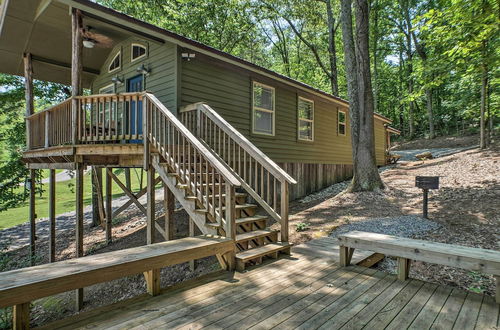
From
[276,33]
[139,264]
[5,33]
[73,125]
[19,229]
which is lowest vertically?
[19,229]

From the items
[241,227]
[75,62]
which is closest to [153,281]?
[241,227]

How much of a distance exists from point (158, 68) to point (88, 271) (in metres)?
5.93

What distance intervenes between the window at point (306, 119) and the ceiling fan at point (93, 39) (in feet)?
21.8

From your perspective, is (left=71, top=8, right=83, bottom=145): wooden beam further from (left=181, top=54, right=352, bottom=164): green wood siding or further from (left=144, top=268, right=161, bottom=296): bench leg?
(left=144, top=268, right=161, bottom=296): bench leg

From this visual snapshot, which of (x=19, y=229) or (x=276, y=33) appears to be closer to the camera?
(x=19, y=229)

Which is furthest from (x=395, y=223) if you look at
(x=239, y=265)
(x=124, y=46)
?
(x=124, y=46)

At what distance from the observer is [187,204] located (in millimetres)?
4477

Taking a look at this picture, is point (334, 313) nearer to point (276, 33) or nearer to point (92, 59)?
point (92, 59)

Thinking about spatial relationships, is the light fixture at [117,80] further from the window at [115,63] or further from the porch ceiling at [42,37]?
the porch ceiling at [42,37]

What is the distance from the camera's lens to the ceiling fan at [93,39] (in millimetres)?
6574

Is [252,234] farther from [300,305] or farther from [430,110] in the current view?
[430,110]

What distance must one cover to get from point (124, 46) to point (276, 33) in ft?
58.9

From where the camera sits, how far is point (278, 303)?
275 cm

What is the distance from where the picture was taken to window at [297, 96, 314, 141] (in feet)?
35.8
